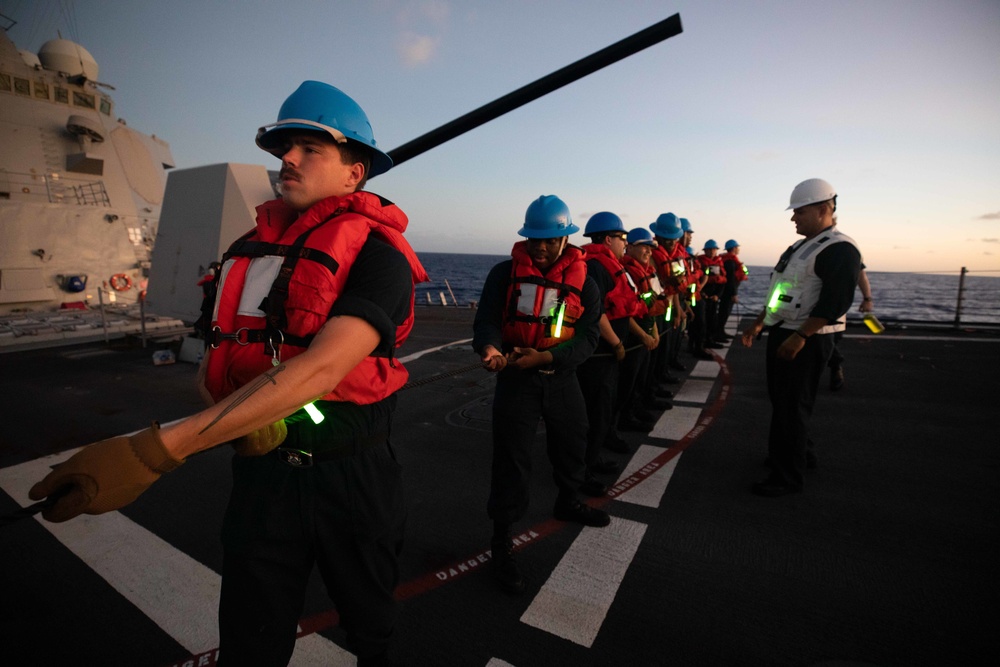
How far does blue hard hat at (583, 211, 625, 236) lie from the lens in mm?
4789

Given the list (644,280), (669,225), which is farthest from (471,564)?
(669,225)

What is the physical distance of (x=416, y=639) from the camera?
2311mm

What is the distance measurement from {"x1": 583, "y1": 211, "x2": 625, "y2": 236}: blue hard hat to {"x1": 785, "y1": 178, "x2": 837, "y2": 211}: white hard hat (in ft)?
5.02

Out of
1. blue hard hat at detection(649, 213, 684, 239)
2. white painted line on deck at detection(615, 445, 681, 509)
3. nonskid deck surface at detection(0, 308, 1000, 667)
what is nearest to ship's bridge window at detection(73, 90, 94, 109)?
nonskid deck surface at detection(0, 308, 1000, 667)

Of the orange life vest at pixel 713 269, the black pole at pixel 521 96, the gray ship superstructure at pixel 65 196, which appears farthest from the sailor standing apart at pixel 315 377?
the gray ship superstructure at pixel 65 196

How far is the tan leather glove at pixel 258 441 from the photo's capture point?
1335 millimetres

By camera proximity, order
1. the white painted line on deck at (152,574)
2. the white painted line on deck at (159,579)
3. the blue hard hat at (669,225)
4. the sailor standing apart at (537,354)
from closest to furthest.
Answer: the white painted line on deck at (159,579) < the white painted line on deck at (152,574) < the sailor standing apart at (537,354) < the blue hard hat at (669,225)

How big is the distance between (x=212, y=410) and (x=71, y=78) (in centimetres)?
2131

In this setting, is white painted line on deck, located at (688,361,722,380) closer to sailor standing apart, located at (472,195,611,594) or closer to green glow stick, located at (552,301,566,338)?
sailor standing apart, located at (472,195,611,594)

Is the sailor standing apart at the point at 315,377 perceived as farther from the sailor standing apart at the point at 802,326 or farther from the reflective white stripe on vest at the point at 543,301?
the sailor standing apart at the point at 802,326

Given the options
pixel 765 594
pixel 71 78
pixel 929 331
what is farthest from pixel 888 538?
pixel 71 78

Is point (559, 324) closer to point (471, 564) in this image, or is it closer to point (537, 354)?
point (537, 354)

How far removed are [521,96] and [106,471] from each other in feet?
9.75

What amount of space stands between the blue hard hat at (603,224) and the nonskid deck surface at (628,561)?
7.88 ft
